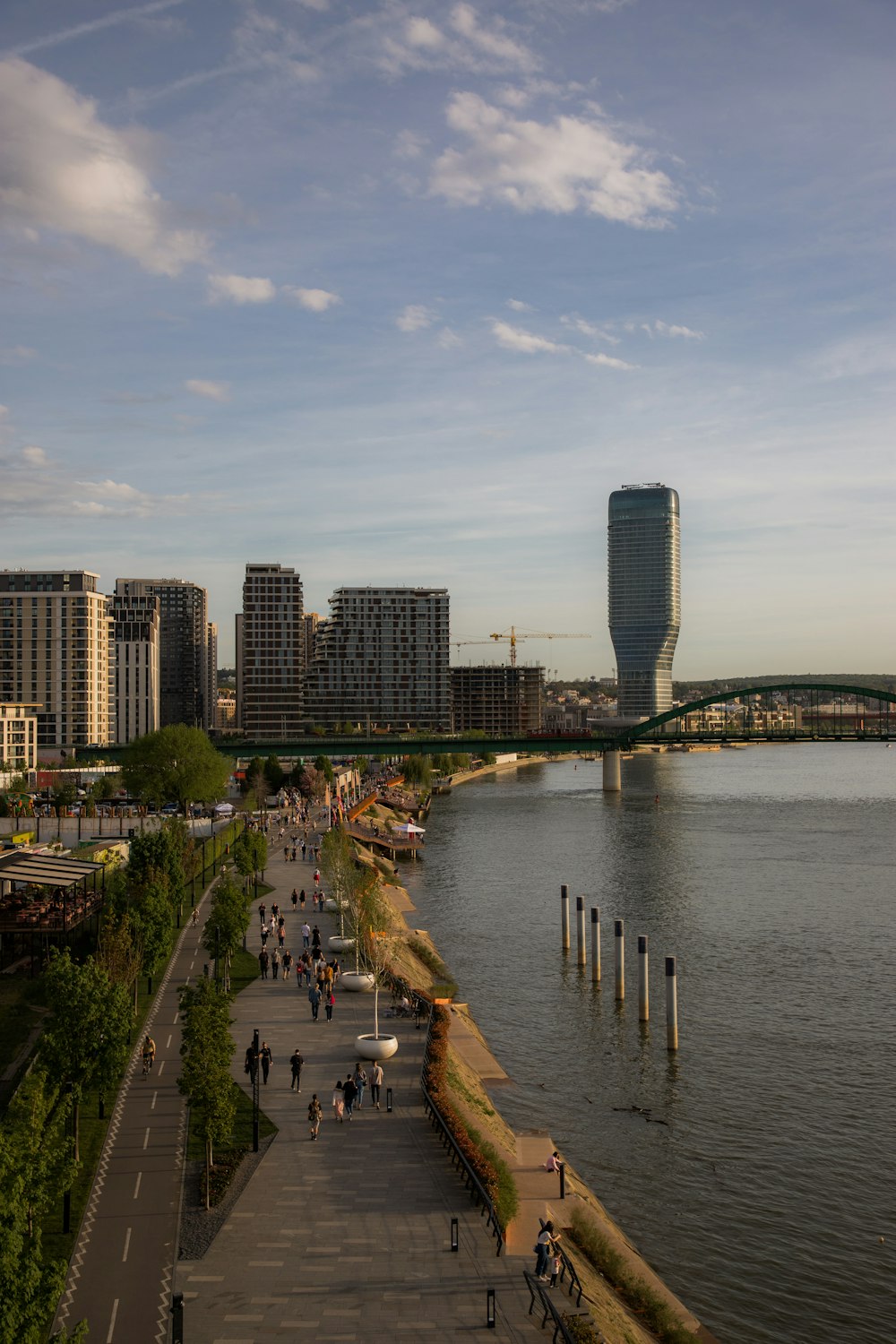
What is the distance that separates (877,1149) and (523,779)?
160723mm

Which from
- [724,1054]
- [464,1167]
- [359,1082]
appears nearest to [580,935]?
[724,1054]

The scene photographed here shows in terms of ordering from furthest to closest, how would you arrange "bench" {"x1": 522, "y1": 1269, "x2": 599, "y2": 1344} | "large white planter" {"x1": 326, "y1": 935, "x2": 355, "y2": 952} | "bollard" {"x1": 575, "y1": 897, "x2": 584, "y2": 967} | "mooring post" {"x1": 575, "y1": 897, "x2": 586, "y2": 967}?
"bollard" {"x1": 575, "y1": 897, "x2": 584, "y2": 967} < "mooring post" {"x1": 575, "y1": 897, "x2": 586, "y2": 967} < "large white planter" {"x1": 326, "y1": 935, "x2": 355, "y2": 952} < "bench" {"x1": 522, "y1": 1269, "x2": 599, "y2": 1344}

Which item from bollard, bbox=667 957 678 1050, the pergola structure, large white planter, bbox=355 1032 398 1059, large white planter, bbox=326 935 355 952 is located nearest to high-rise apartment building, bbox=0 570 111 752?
the pergola structure

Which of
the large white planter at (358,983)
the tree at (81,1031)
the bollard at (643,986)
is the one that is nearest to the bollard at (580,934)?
the bollard at (643,986)

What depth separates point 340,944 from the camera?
40750 millimetres

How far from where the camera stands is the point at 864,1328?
845 inches

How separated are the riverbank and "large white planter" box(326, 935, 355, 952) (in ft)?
26.7

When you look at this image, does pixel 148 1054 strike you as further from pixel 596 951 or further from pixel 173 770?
pixel 173 770

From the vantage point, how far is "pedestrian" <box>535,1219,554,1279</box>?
18.2m

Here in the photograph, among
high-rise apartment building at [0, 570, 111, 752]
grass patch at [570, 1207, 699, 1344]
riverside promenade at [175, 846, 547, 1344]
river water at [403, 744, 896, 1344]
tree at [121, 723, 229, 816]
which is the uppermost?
high-rise apartment building at [0, 570, 111, 752]

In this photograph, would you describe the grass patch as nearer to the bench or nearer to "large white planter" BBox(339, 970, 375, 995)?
the bench

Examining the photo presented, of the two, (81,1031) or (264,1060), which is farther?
(264,1060)

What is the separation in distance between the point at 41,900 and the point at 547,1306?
2983 cm

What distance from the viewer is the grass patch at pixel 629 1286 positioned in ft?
64.0
